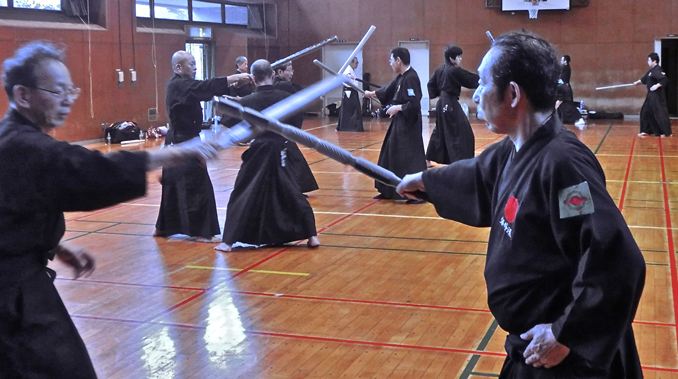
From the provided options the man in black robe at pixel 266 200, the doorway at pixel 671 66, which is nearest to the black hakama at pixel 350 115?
the doorway at pixel 671 66

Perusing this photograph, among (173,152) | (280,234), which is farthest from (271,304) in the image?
(173,152)

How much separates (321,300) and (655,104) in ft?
43.1

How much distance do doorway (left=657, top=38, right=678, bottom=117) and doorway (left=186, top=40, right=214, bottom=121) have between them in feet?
42.1

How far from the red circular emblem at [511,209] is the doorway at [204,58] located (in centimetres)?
1842

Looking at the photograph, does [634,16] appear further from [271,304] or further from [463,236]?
[271,304]

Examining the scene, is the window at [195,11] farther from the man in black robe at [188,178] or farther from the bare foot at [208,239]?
the bare foot at [208,239]

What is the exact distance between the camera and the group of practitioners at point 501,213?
1897 mm

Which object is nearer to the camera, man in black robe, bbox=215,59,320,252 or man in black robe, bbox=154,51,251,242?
man in black robe, bbox=215,59,320,252

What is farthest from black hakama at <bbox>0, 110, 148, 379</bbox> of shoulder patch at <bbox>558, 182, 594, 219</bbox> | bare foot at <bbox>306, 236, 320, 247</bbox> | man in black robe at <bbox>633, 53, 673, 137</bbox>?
man in black robe at <bbox>633, 53, 673, 137</bbox>

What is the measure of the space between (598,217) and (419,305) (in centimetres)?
343

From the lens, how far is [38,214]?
237cm

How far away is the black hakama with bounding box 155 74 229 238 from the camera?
7.21 metres

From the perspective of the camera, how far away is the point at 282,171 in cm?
691

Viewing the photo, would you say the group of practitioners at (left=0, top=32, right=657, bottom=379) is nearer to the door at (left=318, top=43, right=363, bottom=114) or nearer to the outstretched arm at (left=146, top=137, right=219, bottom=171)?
the outstretched arm at (left=146, top=137, right=219, bottom=171)
